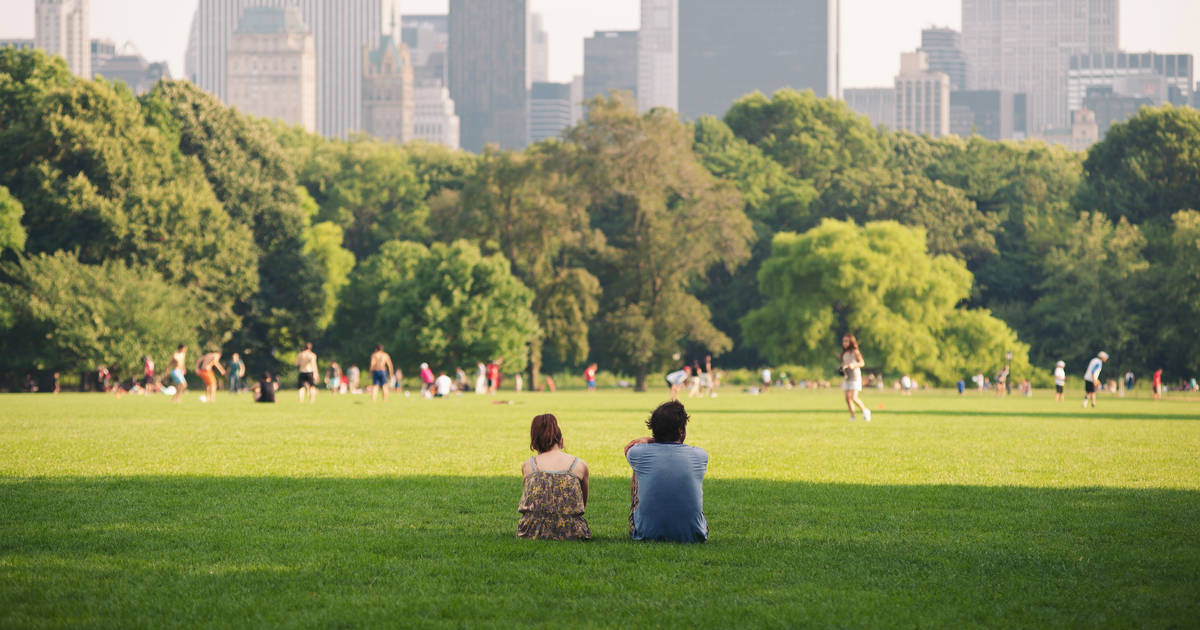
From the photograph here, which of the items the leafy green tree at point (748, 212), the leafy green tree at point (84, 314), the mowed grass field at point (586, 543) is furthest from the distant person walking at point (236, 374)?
the mowed grass field at point (586, 543)

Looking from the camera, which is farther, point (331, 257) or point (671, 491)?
point (331, 257)

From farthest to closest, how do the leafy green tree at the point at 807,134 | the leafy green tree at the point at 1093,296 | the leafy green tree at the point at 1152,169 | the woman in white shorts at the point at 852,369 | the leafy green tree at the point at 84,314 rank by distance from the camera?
the leafy green tree at the point at 807,134, the leafy green tree at the point at 1152,169, the leafy green tree at the point at 1093,296, the leafy green tree at the point at 84,314, the woman in white shorts at the point at 852,369

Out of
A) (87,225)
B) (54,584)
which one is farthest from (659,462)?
(87,225)

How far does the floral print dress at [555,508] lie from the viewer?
430 inches

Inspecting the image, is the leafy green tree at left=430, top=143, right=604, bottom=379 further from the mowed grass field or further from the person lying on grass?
the person lying on grass

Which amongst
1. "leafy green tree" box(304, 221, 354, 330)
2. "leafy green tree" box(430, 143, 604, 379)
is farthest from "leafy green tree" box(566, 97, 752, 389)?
"leafy green tree" box(304, 221, 354, 330)

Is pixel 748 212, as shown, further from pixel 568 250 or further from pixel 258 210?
pixel 258 210

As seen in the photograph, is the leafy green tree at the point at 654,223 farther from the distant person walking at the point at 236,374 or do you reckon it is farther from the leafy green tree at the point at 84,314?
the leafy green tree at the point at 84,314

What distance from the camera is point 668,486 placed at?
10812 millimetres

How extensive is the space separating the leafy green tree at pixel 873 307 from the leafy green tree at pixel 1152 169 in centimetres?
1261

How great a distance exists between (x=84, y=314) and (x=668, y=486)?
50.9 m

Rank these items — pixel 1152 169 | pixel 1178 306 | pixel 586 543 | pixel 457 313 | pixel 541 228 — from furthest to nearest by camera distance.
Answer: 1. pixel 1152 169
2. pixel 541 228
3. pixel 1178 306
4. pixel 457 313
5. pixel 586 543

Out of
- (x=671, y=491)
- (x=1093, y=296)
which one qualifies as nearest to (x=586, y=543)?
(x=671, y=491)

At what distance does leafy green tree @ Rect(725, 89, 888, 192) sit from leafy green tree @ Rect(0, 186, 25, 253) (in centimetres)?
5255
